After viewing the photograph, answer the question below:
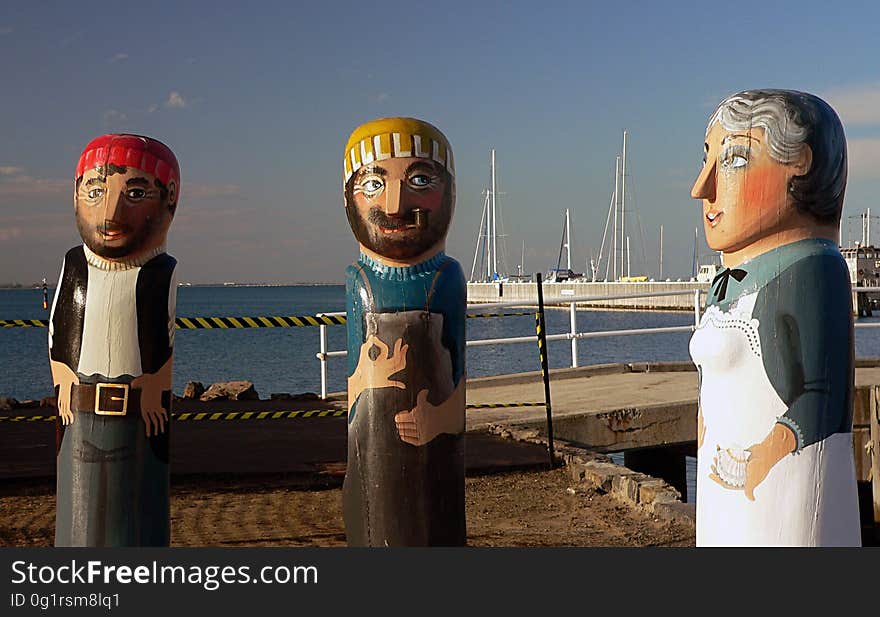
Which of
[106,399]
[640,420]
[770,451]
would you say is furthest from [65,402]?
[640,420]

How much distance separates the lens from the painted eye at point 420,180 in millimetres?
4184

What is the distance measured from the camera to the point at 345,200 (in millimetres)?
4328

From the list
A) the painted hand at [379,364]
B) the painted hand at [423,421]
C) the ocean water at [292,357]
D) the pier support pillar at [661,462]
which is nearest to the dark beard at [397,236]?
the painted hand at [379,364]

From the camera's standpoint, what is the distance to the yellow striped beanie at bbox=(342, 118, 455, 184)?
4.19 meters

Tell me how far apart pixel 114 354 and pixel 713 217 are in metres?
2.63

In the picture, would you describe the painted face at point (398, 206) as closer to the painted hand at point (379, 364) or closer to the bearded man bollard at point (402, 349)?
the bearded man bollard at point (402, 349)

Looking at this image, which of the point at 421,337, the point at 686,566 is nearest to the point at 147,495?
the point at 421,337

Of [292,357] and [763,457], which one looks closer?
[763,457]

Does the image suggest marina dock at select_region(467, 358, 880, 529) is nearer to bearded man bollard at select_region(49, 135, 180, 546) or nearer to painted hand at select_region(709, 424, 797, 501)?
painted hand at select_region(709, 424, 797, 501)

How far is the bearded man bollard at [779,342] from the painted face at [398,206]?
1312 millimetres

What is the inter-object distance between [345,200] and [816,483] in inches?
91.3

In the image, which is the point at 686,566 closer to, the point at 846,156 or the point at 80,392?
the point at 846,156

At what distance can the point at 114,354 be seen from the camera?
4.21 meters

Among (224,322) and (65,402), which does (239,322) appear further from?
(65,402)
